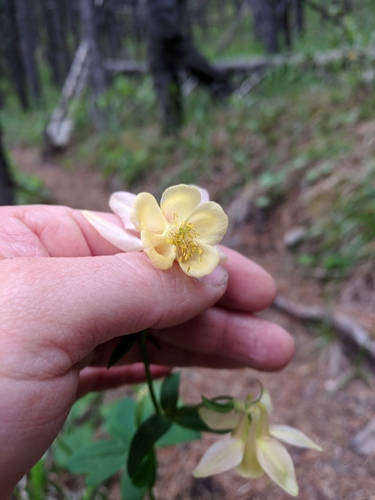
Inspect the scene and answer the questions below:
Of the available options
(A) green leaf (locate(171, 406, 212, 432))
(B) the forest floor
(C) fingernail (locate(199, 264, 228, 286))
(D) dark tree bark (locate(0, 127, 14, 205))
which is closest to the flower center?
(C) fingernail (locate(199, 264, 228, 286))

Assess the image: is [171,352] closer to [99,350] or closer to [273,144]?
[99,350]

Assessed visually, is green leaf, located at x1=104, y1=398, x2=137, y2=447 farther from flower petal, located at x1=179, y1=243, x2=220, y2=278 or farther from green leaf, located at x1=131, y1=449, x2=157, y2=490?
flower petal, located at x1=179, y1=243, x2=220, y2=278

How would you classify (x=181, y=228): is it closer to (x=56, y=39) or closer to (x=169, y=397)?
(x=169, y=397)

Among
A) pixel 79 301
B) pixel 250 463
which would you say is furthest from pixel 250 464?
pixel 79 301

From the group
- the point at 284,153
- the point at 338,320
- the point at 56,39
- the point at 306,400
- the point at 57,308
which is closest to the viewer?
the point at 57,308

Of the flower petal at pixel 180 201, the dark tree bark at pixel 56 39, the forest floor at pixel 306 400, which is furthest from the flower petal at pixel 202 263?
the dark tree bark at pixel 56 39

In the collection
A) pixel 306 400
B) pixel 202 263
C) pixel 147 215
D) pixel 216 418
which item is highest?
pixel 147 215

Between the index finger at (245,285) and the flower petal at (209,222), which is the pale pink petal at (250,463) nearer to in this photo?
the index finger at (245,285)

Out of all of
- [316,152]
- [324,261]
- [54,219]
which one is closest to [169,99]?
[316,152]
